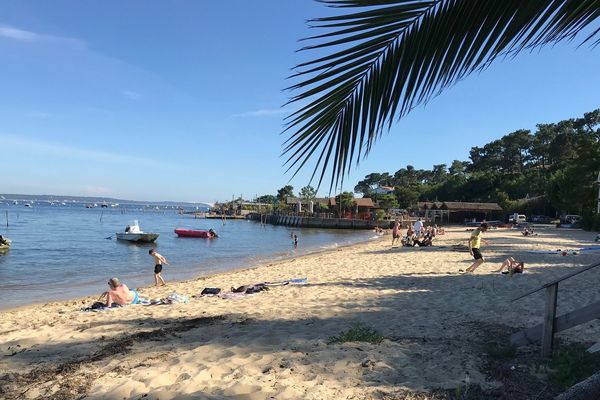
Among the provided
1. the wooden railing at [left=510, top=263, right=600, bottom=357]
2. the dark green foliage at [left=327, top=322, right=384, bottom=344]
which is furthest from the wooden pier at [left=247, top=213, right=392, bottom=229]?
the wooden railing at [left=510, top=263, right=600, bottom=357]

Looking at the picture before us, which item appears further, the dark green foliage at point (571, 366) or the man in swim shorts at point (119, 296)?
the man in swim shorts at point (119, 296)

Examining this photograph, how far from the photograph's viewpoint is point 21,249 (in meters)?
31.3

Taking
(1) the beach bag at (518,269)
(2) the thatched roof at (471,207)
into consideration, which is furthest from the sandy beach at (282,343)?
(2) the thatched roof at (471,207)

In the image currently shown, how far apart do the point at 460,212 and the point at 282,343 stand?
232 ft

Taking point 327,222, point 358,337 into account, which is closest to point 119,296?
point 358,337

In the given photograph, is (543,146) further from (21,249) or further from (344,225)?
(21,249)

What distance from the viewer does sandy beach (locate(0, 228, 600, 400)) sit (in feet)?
14.5

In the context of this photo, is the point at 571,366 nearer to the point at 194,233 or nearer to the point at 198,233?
the point at 198,233

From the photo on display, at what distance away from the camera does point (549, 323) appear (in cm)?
445

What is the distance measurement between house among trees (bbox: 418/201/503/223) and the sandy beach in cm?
6002

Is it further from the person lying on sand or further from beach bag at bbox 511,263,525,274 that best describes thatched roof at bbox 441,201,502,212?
the person lying on sand

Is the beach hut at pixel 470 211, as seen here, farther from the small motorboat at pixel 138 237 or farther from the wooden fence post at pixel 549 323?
the wooden fence post at pixel 549 323

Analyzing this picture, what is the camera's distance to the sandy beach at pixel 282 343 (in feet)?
14.5

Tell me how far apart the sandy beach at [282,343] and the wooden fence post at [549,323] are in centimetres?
65
